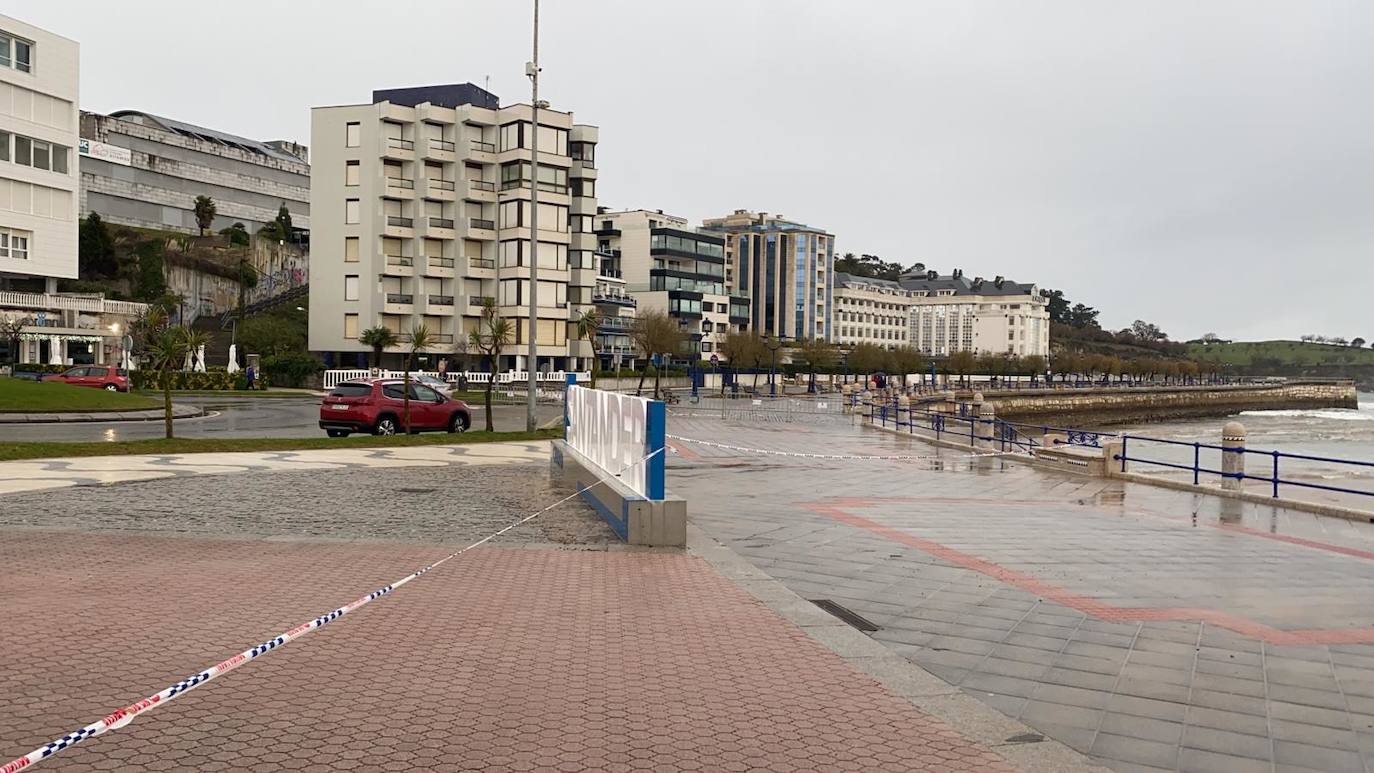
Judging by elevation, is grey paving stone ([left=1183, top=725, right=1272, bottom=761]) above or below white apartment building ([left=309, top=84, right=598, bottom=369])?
below

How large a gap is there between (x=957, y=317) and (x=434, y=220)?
11349 cm

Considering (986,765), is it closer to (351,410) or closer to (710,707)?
(710,707)

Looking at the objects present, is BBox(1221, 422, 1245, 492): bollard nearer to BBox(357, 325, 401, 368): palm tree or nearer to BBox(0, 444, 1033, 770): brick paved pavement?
BBox(0, 444, 1033, 770): brick paved pavement

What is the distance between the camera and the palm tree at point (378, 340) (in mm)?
62250

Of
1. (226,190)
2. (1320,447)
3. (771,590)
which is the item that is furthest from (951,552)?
(226,190)

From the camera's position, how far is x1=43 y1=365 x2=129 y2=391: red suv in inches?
1581

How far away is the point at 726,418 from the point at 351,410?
19.5 m

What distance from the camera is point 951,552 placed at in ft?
33.8

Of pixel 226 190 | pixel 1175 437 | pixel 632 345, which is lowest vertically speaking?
pixel 1175 437

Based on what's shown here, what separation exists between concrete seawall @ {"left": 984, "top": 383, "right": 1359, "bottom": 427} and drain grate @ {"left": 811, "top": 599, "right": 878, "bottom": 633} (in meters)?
68.0

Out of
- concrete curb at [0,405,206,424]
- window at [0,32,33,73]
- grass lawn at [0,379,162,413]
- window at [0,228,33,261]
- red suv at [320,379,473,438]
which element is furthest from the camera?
window at [0,228,33,261]

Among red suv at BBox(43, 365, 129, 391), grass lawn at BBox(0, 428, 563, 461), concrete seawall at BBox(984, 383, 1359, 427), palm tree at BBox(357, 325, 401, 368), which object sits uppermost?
palm tree at BBox(357, 325, 401, 368)

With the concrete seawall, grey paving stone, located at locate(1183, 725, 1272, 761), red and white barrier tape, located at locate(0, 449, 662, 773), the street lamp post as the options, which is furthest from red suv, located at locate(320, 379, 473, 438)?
the concrete seawall

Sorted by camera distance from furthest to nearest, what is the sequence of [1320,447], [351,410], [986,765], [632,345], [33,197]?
1. [632,345]
2. [33,197]
3. [1320,447]
4. [351,410]
5. [986,765]
